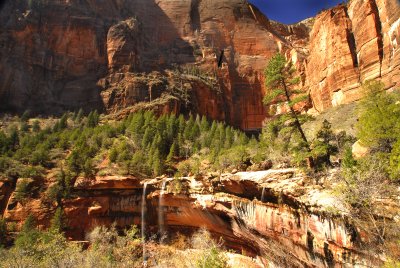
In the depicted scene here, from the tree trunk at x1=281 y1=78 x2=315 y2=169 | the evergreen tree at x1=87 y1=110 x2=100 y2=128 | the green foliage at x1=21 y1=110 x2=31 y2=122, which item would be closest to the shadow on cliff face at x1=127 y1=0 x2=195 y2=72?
the evergreen tree at x1=87 y1=110 x2=100 y2=128

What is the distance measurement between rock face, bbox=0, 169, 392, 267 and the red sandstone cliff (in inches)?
1348

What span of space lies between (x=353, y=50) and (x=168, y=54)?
57.5m

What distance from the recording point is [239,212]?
2427 centimetres

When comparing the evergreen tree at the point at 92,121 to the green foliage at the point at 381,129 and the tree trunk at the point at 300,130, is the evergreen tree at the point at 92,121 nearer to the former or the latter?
the tree trunk at the point at 300,130

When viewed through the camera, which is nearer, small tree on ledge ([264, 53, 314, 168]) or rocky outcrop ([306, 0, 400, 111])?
small tree on ledge ([264, 53, 314, 168])

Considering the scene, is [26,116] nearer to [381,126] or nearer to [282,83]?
[282,83]

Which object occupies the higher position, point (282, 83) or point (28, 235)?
point (282, 83)

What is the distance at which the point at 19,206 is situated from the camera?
32.2 metres

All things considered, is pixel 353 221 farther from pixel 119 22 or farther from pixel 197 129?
pixel 119 22

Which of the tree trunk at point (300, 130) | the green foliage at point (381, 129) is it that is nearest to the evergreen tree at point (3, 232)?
the tree trunk at point (300, 130)

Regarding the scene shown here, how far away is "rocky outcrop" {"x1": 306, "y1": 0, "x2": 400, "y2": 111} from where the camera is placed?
4188cm

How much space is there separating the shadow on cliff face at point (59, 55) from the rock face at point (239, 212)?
142ft

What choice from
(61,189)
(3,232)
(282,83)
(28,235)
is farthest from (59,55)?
(282,83)

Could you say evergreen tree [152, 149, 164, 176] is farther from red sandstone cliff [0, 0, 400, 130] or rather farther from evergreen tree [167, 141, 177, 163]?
red sandstone cliff [0, 0, 400, 130]
